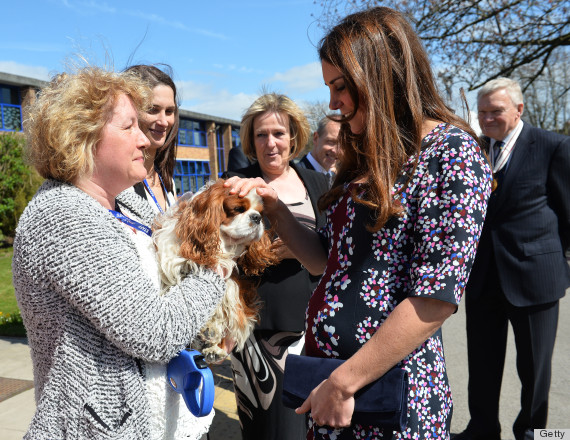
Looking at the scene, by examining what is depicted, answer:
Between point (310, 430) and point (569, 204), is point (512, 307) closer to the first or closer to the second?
point (569, 204)

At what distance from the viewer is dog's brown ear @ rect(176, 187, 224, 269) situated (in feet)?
6.95

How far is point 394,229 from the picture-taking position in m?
1.65

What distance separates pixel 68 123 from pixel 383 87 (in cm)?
113

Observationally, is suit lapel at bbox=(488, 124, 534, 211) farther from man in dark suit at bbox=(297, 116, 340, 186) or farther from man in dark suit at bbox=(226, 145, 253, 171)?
man in dark suit at bbox=(226, 145, 253, 171)

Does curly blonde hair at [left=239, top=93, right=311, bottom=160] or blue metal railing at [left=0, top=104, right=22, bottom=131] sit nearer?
curly blonde hair at [left=239, top=93, right=311, bottom=160]

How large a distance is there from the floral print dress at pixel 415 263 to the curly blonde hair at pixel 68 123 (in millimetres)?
993

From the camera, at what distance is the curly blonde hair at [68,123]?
172cm

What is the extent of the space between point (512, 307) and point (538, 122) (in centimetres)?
4472

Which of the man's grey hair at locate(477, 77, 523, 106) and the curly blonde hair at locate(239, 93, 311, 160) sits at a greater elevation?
the man's grey hair at locate(477, 77, 523, 106)

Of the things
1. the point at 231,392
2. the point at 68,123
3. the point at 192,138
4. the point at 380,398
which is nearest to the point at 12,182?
the point at 231,392

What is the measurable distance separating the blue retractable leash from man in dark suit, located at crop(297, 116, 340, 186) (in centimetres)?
536

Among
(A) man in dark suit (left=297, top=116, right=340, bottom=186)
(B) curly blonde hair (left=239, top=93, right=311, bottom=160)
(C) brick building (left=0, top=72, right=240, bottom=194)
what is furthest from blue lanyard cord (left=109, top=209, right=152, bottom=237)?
(C) brick building (left=0, top=72, right=240, bottom=194)

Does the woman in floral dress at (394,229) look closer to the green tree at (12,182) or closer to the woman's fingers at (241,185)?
the woman's fingers at (241,185)

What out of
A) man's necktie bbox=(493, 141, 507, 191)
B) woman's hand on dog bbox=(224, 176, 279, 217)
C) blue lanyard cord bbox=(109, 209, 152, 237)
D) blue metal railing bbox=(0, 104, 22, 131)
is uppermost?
blue metal railing bbox=(0, 104, 22, 131)
